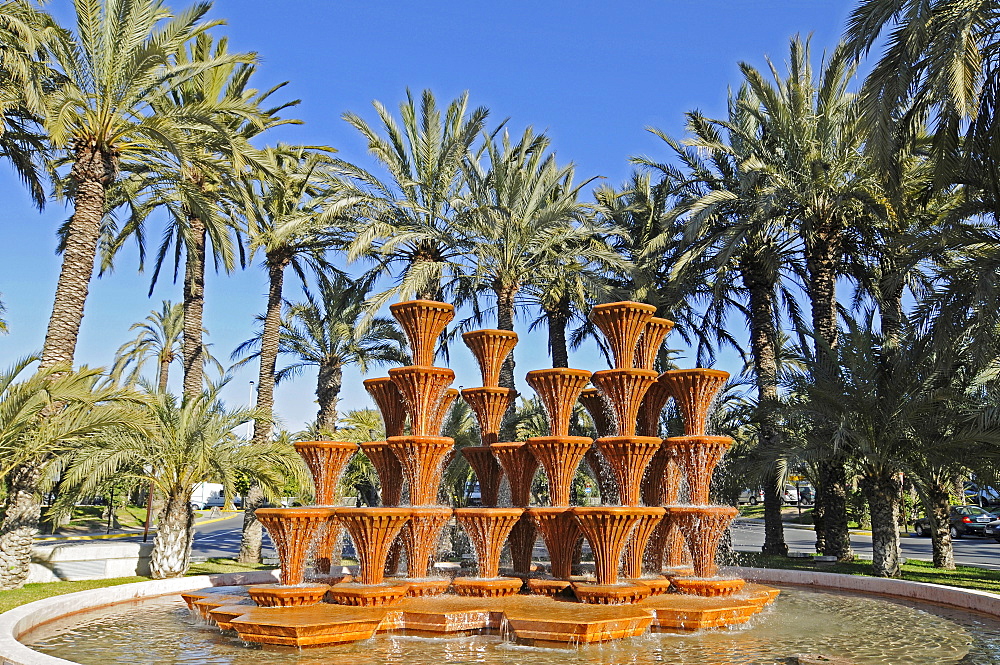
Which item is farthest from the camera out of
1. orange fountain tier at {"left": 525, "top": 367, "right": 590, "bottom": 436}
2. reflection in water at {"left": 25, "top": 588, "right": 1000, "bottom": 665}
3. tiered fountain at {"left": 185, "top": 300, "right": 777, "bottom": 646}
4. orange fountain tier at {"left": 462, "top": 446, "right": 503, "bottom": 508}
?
orange fountain tier at {"left": 462, "top": 446, "right": 503, "bottom": 508}

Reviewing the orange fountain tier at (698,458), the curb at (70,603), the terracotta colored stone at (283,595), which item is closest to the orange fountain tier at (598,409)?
the orange fountain tier at (698,458)

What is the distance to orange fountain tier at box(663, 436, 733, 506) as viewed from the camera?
13.3m

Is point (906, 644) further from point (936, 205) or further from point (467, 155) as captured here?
point (467, 155)

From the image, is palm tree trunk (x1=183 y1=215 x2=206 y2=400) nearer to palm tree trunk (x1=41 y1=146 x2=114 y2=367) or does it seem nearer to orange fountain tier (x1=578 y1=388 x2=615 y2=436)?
palm tree trunk (x1=41 y1=146 x2=114 y2=367)

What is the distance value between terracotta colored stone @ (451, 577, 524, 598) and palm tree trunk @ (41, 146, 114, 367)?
8441mm

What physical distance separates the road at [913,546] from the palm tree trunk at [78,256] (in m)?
17.1

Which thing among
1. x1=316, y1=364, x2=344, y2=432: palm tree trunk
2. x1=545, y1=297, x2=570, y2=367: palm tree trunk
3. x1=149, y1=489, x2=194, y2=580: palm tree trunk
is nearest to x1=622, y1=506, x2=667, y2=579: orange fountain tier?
x1=149, y1=489, x2=194, y2=580: palm tree trunk

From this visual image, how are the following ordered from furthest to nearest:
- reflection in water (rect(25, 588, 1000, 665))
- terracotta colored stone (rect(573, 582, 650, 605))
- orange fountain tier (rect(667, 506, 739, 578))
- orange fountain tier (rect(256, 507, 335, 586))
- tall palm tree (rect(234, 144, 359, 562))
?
tall palm tree (rect(234, 144, 359, 562)) → orange fountain tier (rect(667, 506, 739, 578)) → orange fountain tier (rect(256, 507, 335, 586)) → terracotta colored stone (rect(573, 582, 650, 605)) → reflection in water (rect(25, 588, 1000, 665))

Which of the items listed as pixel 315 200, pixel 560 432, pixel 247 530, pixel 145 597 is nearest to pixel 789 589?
pixel 560 432

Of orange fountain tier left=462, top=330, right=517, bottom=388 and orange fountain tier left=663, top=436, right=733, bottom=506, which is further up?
orange fountain tier left=462, top=330, right=517, bottom=388

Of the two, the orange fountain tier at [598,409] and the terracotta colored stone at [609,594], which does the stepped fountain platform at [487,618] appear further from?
the orange fountain tier at [598,409]

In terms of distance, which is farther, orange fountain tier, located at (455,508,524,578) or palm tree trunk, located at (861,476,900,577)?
palm tree trunk, located at (861,476,900,577)

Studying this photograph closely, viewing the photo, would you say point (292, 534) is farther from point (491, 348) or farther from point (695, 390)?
point (695, 390)

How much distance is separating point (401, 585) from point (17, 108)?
1269 cm
